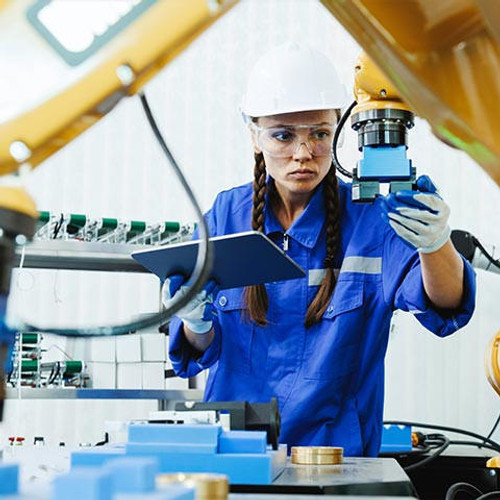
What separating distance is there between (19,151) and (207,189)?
2756 mm

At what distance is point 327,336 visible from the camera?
1962 millimetres

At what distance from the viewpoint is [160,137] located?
0.76 meters

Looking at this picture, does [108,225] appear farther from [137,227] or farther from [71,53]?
[71,53]

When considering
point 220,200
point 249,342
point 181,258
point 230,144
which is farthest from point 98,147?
point 181,258

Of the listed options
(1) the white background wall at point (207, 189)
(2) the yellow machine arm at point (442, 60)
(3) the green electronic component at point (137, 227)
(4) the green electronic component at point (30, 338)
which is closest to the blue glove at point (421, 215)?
(2) the yellow machine arm at point (442, 60)

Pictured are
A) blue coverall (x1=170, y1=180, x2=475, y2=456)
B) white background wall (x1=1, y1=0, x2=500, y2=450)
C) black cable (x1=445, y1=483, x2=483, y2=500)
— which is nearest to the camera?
black cable (x1=445, y1=483, x2=483, y2=500)

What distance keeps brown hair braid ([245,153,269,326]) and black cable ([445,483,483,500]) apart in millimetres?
572

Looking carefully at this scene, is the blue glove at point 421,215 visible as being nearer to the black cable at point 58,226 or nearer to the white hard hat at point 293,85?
the white hard hat at point 293,85

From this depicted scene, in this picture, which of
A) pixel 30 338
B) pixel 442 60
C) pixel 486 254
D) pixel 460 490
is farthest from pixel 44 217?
pixel 442 60

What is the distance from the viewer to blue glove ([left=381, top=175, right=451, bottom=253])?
1.55 m

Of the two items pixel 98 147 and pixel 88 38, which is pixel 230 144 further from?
pixel 88 38

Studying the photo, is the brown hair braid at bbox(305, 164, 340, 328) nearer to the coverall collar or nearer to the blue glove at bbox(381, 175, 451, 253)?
the coverall collar

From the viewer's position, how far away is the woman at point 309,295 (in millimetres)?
1881

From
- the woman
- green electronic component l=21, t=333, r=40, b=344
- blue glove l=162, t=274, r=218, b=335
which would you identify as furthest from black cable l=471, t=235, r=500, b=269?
green electronic component l=21, t=333, r=40, b=344
